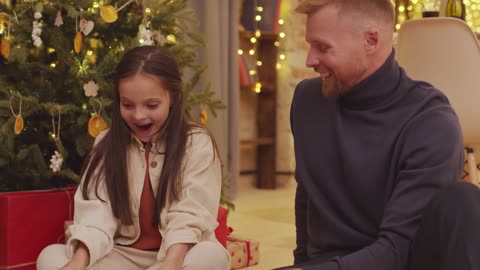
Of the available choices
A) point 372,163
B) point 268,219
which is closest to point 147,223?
point 372,163

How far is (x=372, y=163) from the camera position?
4.63ft

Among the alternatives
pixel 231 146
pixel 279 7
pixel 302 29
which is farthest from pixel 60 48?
pixel 302 29

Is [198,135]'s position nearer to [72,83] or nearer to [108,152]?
[108,152]

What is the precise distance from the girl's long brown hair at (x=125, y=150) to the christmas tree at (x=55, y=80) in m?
0.41

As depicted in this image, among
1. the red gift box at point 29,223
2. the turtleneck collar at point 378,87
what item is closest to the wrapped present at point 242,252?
the red gift box at point 29,223

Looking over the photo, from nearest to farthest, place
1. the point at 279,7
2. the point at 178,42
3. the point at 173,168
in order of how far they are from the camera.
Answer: the point at 173,168, the point at 178,42, the point at 279,7

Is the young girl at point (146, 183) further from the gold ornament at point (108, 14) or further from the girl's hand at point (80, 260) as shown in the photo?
the gold ornament at point (108, 14)

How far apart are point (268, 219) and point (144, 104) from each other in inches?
78.4

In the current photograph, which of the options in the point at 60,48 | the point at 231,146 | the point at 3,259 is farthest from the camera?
the point at 231,146

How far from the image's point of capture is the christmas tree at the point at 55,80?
7.66 feet

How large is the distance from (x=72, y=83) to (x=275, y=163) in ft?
8.89

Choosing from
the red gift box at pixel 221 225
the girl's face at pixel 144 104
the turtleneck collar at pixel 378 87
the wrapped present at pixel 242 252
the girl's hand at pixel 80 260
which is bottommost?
the wrapped present at pixel 242 252

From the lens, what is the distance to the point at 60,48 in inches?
95.4

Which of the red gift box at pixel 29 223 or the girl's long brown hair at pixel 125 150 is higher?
the girl's long brown hair at pixel 125 150
